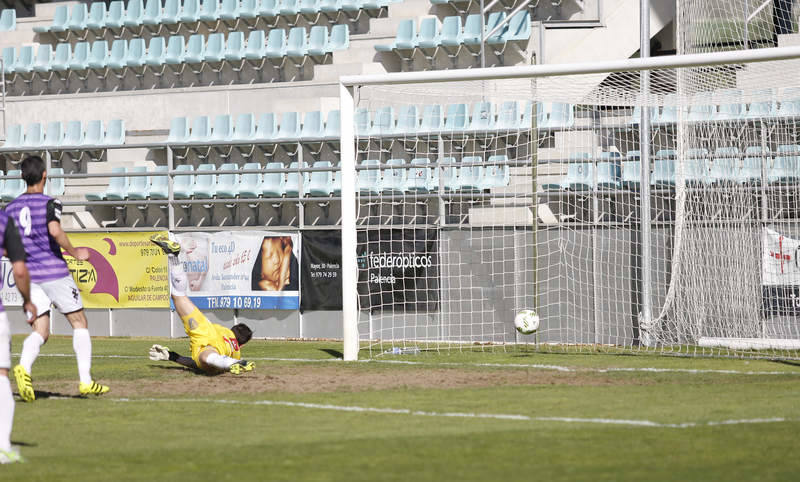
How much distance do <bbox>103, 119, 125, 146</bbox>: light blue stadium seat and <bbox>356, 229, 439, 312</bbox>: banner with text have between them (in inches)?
308

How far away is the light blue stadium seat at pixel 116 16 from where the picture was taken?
1046 inches

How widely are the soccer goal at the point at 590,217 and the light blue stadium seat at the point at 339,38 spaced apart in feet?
14.9

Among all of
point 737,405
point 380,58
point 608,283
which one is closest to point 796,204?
point 608,283

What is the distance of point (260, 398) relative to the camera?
10.0 m

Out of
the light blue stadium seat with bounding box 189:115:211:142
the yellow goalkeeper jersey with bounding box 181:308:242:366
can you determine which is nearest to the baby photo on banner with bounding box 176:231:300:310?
the light blue stadium seat with bounding box 189:115:211:142

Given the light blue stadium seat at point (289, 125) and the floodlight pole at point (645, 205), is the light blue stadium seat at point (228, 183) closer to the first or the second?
the light blue stadium seat at point (289, 125)

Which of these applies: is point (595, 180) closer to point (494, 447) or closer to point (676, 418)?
point (676, 418)

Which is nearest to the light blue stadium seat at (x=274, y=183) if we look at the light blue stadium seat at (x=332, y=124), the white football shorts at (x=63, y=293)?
the light blue stadium seat at (x=332, y=124)

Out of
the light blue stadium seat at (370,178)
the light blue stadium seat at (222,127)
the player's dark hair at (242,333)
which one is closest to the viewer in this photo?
the player's dark hair at (242,333)

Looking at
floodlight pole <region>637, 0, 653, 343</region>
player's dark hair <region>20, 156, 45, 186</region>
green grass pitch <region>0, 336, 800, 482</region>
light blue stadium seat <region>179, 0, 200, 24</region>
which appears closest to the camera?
green grass pitch <region>0, 336, 800, 482</region>

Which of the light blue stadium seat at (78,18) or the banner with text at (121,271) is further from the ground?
the light blue stadium seat at (78,18)

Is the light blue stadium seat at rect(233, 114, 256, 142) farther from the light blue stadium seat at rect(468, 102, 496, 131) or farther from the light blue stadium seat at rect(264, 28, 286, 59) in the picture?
the light blue stadium seat at rect(468, 102, 496, 131)

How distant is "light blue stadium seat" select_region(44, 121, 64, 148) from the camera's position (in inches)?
941

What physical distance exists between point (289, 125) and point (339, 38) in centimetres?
292
